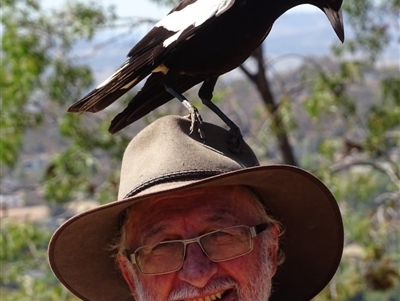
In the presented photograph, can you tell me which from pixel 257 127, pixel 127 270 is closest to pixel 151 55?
pixel 127 270

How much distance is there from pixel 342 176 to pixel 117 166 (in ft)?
10.0

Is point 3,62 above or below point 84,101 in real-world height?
below

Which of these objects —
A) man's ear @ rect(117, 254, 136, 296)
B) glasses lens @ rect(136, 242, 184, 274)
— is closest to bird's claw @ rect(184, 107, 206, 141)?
glasses lens @ rect(136, 242, 184, 274)

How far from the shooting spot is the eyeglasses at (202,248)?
90.4 inches

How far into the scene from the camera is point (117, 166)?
9.76 metres

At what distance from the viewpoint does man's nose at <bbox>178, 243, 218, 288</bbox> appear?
2.24 meters

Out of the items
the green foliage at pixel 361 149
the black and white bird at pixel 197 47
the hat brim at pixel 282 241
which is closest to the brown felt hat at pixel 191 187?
the hat brim at pixel 282 241

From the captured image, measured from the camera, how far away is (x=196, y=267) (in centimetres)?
227

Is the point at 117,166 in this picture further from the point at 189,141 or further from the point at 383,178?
the point at 189,141

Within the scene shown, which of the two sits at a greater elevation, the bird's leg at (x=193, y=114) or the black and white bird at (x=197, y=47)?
the black and white bird at (x=197, y=47)

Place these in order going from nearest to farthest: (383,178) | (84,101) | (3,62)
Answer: (84,101) → (3,62) → (383,178)

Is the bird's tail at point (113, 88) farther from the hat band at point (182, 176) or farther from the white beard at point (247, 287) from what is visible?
the white beard at point (247, 287)

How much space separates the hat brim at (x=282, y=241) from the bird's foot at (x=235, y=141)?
11 centimetres

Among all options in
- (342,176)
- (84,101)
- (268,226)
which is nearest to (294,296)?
(268,226)
